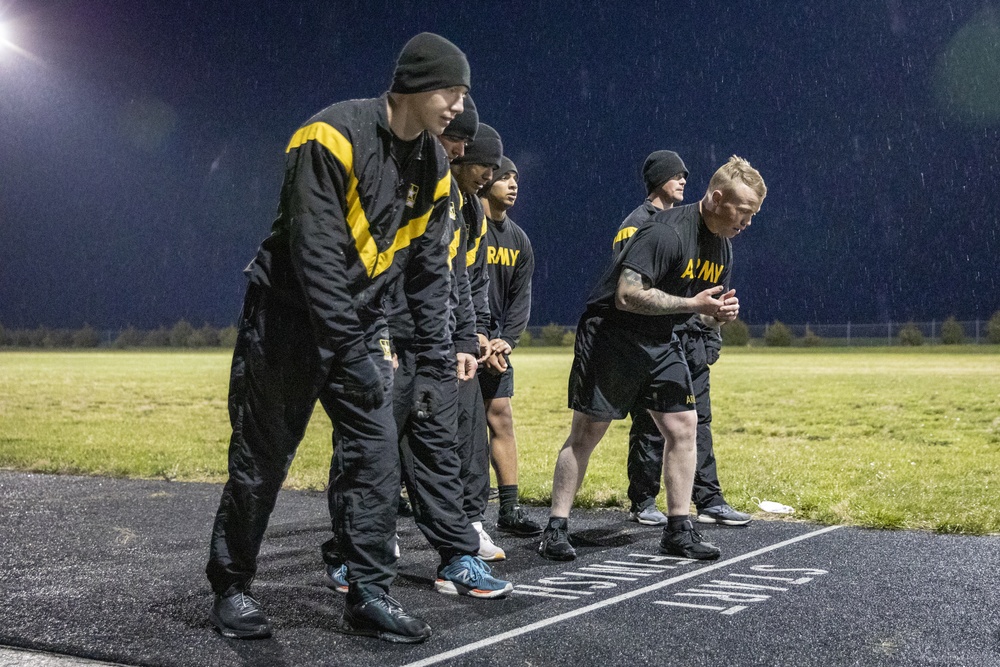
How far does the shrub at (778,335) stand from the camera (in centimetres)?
7181

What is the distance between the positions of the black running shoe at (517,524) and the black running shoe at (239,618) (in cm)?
236

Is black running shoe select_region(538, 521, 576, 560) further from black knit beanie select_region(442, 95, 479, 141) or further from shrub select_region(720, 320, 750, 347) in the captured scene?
shrub select_region(720, 320, 750, 347)

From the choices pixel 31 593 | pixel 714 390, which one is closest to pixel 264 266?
pixel 31 593

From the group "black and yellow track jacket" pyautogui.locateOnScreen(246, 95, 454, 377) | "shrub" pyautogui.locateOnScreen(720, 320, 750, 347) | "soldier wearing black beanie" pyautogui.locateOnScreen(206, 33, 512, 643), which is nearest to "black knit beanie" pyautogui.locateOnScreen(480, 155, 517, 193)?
"black and yellow track jacket" pyautogui.locateOnScreen(246, 95, 454, 377)

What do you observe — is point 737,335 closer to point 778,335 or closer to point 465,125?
point 778,335

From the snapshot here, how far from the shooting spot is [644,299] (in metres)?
4.99

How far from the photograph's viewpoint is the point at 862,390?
2275cm

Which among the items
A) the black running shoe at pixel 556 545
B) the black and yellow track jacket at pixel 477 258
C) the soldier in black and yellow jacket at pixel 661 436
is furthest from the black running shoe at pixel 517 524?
the black and yellow track jacket at pixel 477 258

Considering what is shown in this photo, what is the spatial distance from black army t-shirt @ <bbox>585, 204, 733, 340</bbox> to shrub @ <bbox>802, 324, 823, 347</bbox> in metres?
68.7

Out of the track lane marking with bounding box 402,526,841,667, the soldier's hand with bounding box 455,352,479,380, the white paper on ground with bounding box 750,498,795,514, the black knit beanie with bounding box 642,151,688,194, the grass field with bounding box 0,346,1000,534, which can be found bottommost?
the grass field with bounding box 0,346,1000,534

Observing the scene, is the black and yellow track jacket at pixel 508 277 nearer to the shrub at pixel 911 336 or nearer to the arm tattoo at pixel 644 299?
the arm tattoo at pixel 644 299

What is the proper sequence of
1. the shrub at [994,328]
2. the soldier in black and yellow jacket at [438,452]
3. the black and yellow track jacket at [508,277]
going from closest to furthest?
the soldier in black and yellow jacket at [438,452] → the black and yellow track jacket at [508,277] → the shrub at [994,328]

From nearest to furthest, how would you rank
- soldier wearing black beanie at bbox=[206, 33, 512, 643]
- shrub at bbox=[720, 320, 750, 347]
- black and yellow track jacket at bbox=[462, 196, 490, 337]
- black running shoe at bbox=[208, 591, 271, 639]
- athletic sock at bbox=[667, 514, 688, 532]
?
soldier wearing black beanie at bbox=[206, 33, 512, 643], black running shoe at bbox=[208, 591, 271, 639], athletic sock at bbox=[667, 514, 688, 532], black and yellow track jacket at bbox=[462, 196, 490, 337], shrub at bbox=[720, 320, 750, 347]

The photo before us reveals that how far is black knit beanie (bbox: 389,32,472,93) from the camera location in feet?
11.7
